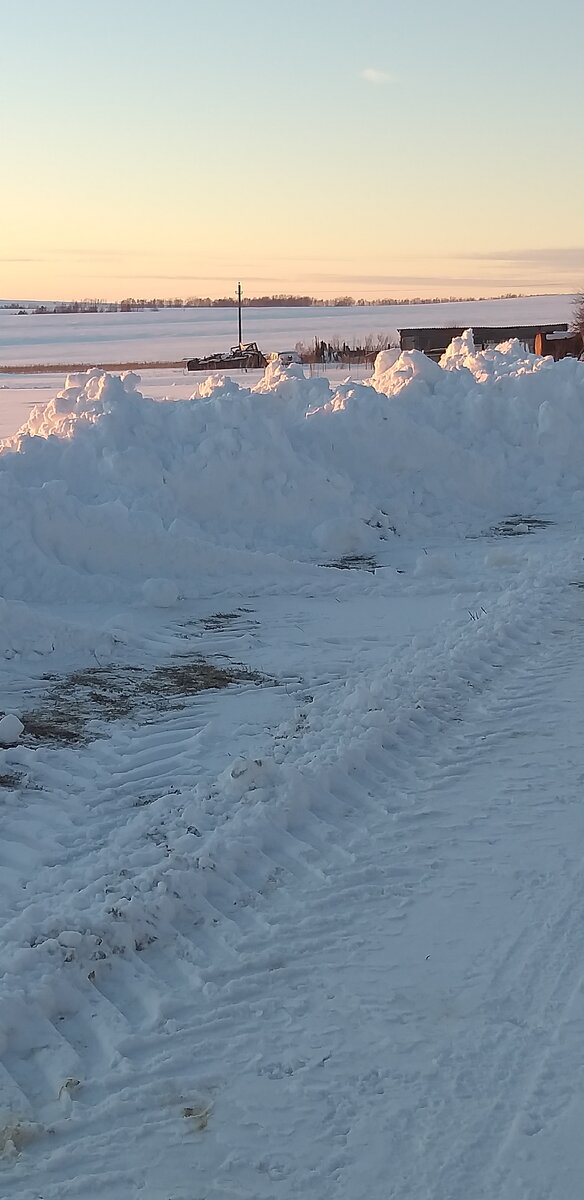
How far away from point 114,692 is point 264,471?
4.11 meters

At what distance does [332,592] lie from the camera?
774cm

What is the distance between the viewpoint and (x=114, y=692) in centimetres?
572

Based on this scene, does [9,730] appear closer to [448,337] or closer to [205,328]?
[448,337]

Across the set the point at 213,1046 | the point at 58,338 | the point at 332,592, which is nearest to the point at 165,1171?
the point at 213,1046

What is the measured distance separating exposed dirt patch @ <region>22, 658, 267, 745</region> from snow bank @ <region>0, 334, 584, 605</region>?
124 centimetres

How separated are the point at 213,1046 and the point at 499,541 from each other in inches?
272

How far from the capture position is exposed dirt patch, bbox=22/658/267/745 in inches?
204

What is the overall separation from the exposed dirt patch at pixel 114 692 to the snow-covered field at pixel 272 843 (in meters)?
0.02

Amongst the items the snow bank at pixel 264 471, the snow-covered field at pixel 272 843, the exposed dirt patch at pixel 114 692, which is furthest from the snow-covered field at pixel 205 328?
the exposed dirt patch at pixel 114 692

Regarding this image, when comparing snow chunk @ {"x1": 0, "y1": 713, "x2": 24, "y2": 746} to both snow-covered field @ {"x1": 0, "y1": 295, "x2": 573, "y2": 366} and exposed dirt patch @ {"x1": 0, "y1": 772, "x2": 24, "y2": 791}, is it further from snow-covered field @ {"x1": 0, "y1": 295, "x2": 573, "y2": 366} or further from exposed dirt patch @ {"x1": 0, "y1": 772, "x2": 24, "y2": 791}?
snow-covered field @ {"x1": 0, "y1": 295, "x2": 573, "y2": 366}

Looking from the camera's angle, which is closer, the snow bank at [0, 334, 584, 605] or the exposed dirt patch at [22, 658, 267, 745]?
the exposed dirt patch at [22, 658, 267, 745]

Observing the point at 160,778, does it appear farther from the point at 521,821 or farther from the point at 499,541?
the point at 499,541

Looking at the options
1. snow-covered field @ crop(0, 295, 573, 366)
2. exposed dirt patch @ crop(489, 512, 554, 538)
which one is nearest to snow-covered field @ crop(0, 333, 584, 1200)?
exposed dirt patch @ crop(489, 512, 554, 538)

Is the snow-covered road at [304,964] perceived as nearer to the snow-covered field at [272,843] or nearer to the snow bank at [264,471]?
the snow-covered field at [272,843]
